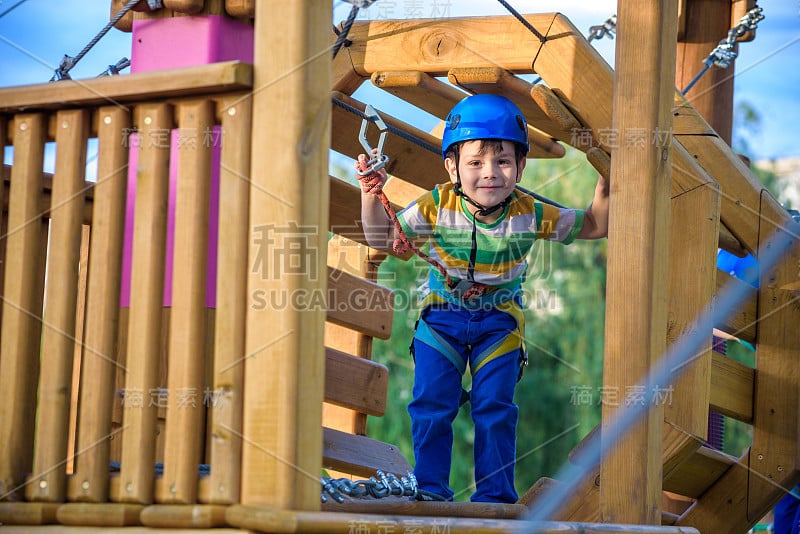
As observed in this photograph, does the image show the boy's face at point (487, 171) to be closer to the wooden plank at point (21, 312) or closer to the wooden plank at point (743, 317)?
the wooden plank at point (743, 317)

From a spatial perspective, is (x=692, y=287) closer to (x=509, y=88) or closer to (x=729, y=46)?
(x=509, y=88)

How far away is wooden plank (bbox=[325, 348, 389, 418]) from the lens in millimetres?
4531

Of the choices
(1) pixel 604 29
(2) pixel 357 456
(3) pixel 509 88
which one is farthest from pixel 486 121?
(1) pixel 604 29

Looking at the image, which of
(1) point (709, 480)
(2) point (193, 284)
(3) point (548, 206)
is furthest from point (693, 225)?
(2) point (193, 284)

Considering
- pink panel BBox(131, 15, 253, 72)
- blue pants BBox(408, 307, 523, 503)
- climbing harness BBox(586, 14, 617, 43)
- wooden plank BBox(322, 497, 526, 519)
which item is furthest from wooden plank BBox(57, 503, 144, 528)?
climbing harness BBox(586, 14, 617, 43)

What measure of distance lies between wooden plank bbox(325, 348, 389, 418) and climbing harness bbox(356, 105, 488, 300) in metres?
0.69

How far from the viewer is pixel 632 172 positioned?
3373mm

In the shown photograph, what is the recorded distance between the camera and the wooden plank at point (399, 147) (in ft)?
15.5

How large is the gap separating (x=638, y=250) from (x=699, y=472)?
6.21 feet

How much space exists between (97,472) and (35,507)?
18cm

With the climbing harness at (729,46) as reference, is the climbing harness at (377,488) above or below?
below

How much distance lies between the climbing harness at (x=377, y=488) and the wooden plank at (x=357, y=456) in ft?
1.41

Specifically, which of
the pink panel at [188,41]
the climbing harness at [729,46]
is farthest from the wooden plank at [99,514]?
the climbing harness at [729,46]

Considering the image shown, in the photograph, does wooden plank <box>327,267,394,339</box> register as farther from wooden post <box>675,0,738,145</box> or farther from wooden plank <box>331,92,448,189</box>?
wooden post <box>675,0,738,145</box>
